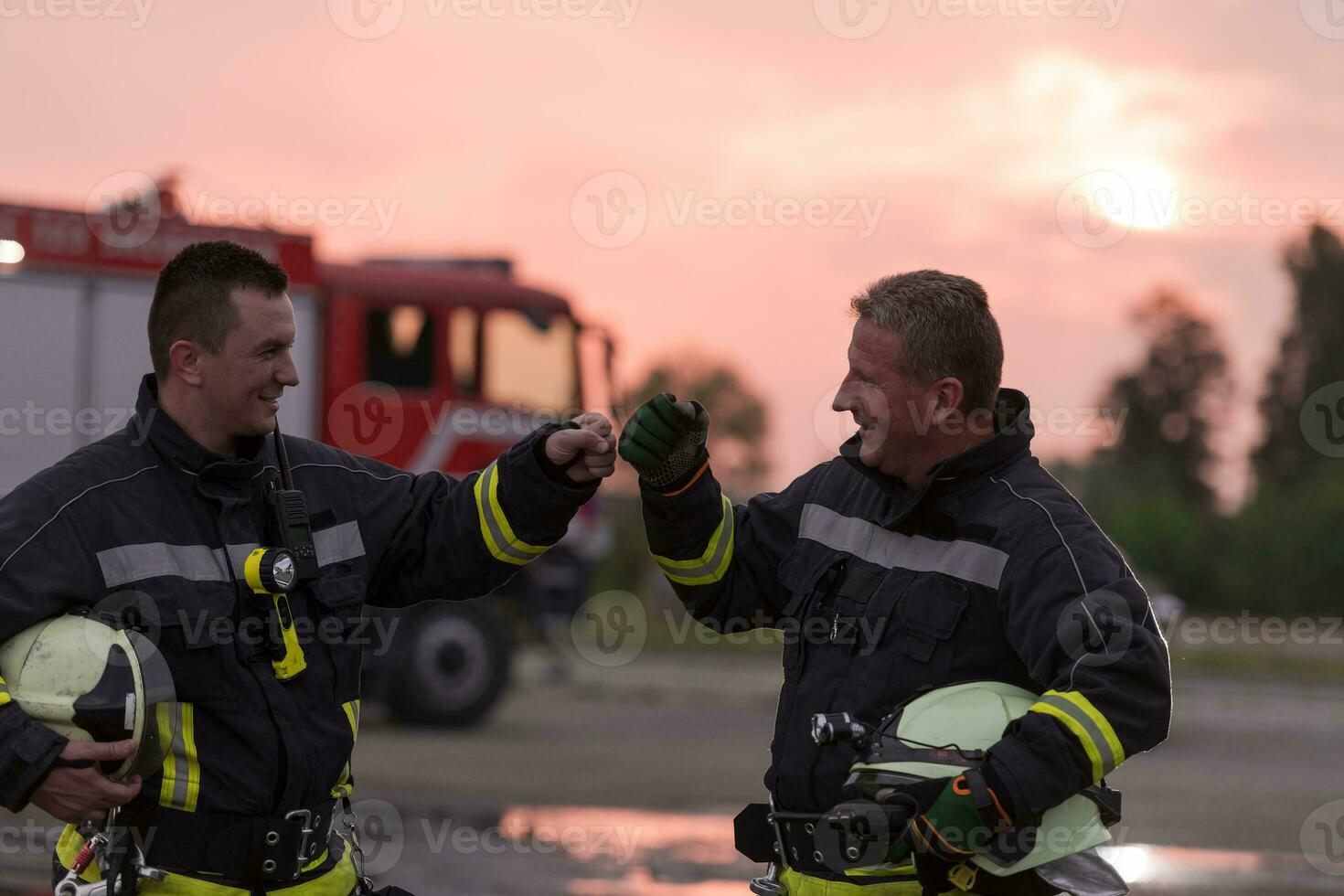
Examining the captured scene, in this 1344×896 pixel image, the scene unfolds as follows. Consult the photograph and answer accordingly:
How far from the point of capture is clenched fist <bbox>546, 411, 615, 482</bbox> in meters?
3.53

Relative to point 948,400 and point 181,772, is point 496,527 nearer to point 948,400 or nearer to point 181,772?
point 181,772

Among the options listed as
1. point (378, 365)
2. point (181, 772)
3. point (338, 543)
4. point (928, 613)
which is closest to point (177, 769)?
point (181, 772)

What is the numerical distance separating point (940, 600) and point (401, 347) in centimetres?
934

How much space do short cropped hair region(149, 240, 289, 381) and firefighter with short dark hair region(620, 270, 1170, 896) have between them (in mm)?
843

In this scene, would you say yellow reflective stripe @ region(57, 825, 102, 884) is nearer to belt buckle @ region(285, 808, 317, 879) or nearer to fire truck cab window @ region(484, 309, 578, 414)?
belt buckle @ region(285, 808, 317, 879)

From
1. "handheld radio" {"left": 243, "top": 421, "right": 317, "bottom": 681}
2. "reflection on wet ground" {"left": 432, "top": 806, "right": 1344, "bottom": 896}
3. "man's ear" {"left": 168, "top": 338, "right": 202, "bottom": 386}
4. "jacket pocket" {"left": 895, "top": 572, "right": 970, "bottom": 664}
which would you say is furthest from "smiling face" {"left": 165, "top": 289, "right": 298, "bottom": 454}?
"reflection on wet ground" {"left": 432, "top": 806, "right": 1344, "bottom": 896}

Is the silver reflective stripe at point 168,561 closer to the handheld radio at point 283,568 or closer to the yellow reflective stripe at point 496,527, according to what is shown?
the handheld radio at point 283,568

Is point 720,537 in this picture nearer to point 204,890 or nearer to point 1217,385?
point 204,890

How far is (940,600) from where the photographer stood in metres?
3.15

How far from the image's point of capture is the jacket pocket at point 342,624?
3.29 meters

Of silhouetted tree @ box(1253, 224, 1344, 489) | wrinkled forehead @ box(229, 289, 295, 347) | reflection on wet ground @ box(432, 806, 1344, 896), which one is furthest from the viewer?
silhouetted tree @ box(1253, 224, 1344, 489)

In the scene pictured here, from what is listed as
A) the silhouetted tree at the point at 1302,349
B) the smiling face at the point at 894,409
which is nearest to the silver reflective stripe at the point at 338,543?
the smiling face at the point at 894,409

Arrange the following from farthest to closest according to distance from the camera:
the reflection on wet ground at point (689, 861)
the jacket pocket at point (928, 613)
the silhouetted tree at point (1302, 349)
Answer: the silhouetted tree at point (1302, 349), the reflection on wet ground at point (689, 861), the jacket pocket at point (928, 613)

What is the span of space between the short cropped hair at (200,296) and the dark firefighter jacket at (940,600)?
0.95 meters
